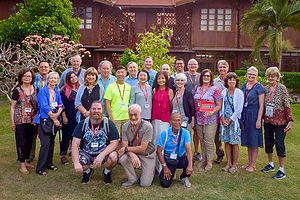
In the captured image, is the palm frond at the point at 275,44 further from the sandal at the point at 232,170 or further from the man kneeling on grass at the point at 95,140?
the man kneeling on grass at the point at 95,140

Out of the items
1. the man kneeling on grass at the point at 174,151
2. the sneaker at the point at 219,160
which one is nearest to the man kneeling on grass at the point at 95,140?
the man kneeling on grass at the point at 174,151

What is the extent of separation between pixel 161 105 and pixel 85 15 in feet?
44.8

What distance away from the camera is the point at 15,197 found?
154 inches

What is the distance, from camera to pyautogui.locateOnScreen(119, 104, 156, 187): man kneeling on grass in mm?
4133

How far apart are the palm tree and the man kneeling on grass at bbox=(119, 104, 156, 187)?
10.6 meters

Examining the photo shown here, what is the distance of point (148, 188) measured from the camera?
424 centimetres

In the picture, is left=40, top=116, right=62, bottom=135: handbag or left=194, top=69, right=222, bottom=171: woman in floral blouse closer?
left=40, top=116, right=62, bottom=135: handbag

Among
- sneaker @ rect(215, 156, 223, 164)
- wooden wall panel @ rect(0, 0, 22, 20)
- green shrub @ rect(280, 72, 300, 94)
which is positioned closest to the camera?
sneaker @ rect(215, 156, 223, 164)

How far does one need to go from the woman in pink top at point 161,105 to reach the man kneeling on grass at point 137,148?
41 centimetres

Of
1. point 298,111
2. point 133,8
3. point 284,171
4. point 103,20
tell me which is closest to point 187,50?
point 133,8

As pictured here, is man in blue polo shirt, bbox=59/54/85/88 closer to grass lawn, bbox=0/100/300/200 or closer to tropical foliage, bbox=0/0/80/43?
grass lawn, bbox=0/100/300/200

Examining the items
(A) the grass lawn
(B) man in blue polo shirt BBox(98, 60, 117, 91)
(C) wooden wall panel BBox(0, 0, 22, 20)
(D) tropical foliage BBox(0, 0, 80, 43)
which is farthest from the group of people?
(C) wooden wall panel BBox(0, 0, 22, 20)

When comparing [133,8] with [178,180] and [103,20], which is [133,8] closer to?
[103,20]

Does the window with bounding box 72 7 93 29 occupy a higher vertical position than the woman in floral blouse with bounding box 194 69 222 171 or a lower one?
higher
